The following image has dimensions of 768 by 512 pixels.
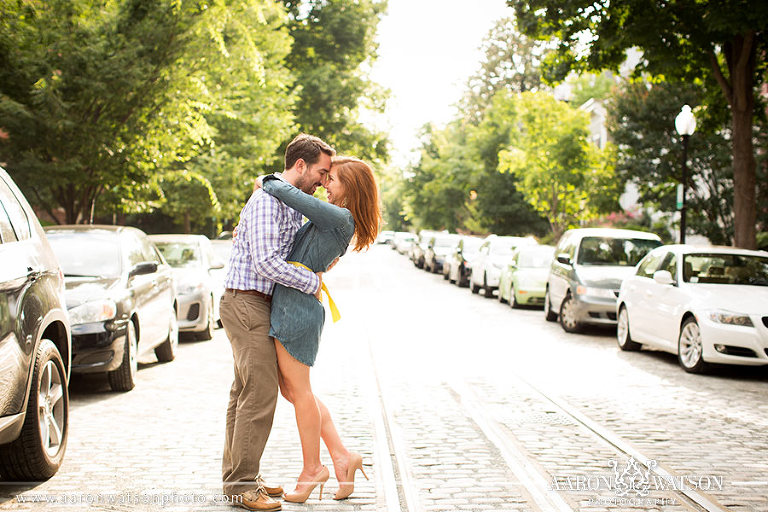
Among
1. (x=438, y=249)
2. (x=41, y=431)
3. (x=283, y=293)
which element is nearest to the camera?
(x=283, y=293)

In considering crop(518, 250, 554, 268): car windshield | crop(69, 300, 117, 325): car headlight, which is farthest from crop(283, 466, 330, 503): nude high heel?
crop(518, 250, 554, 268): car windshield

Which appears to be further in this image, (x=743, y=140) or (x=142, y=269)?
(x=743, y=140)

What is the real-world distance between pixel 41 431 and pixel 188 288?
305 inches

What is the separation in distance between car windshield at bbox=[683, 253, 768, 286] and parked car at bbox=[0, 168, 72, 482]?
7.92 metres

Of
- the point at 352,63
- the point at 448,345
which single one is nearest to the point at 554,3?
the point at 448,345

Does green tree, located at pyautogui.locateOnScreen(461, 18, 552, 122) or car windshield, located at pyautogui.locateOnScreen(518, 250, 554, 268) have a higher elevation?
green tree, located at pyautogui.locateOnScreen(461, 18, 552, 122)

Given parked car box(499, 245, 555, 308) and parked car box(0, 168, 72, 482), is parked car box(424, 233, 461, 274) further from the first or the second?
parked car box(0, 168, 72, 482)

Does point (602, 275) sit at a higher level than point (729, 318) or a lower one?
higher

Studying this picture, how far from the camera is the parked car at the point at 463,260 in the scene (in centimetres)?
2716

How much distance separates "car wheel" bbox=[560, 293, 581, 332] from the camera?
48.0 feet

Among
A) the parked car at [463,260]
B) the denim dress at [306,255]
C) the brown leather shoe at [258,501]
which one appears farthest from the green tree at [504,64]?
the brown leather shoe at [258,501]

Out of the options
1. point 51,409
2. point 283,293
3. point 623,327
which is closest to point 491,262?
point 623,327

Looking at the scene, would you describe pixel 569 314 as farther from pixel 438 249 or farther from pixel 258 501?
pixel 438 249

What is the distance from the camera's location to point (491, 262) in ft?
75.3
